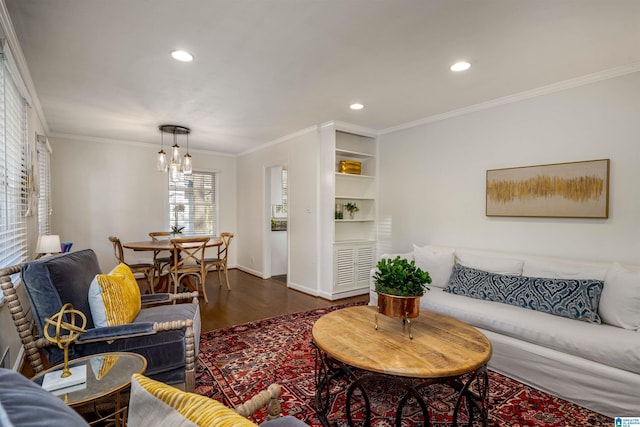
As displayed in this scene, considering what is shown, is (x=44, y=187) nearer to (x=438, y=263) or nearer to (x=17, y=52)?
(x=17, y=52)

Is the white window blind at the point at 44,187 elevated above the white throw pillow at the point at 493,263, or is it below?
above

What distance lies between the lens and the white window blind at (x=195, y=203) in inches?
239

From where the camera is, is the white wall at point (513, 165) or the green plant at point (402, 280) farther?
the white wall at point (513, 165)

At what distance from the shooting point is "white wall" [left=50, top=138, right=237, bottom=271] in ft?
16.5

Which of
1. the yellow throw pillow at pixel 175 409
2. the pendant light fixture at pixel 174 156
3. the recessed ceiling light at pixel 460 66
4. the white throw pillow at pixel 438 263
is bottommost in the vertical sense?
the white throw pillow at pixel 438 263

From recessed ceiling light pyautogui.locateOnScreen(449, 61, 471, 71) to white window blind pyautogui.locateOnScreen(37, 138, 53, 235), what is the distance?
4.76 metres

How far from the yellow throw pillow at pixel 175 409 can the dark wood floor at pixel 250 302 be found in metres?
2.82

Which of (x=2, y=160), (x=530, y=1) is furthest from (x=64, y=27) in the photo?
(x=530, y=1)

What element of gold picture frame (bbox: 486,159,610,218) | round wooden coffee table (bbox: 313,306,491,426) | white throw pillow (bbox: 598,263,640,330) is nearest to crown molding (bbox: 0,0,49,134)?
round wooden coffee table (bbox: 313,306,491,426)

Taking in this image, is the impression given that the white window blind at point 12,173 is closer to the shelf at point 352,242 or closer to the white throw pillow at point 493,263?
the shelf at point 352,242

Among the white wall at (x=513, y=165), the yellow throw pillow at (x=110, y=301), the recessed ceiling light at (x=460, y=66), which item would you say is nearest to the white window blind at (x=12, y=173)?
the yellow throw pillow at (x=110, y=301)

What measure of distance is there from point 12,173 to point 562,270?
4607mm

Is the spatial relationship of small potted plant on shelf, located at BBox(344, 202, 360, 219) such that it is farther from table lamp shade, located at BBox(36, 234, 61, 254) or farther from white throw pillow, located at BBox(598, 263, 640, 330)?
table lamp shade, located at BBox(36, 234, 61, 254)

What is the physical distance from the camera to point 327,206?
4453 millimetres
